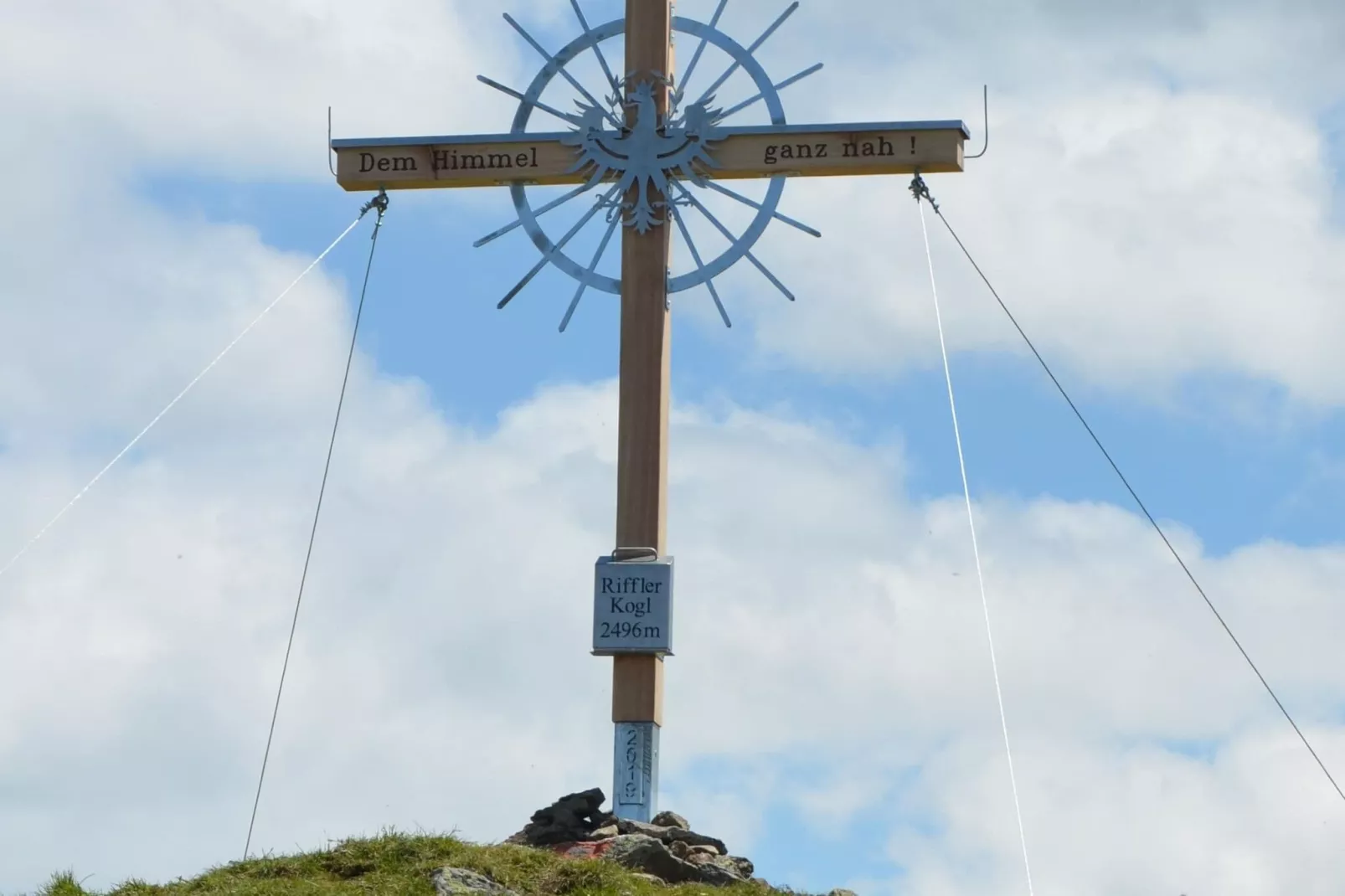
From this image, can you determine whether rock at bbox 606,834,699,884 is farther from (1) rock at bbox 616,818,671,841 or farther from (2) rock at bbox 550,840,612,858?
(1) rock at bbox 616,818,671,841

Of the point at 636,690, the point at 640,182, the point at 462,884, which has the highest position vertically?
the point at 640,182

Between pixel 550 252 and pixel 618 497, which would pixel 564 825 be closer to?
pixel 618 497

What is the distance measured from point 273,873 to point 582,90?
780cm

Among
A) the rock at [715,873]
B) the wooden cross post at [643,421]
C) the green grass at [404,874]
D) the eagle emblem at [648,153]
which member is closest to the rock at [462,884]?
the green grass at [404,874]

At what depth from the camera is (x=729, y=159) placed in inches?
926

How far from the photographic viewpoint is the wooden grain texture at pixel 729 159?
76.5 ft

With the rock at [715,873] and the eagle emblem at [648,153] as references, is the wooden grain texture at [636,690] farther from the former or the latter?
the eagle emblem at [648,153]

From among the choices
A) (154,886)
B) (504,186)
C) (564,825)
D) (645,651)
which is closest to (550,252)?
(504,186)

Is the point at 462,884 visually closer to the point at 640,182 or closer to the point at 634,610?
the point at 634,610

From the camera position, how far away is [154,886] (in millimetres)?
20156

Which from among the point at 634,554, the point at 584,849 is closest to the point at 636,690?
the point at 634,554

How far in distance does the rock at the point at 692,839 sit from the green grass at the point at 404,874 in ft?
3.23

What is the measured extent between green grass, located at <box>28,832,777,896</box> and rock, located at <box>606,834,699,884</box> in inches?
11.8

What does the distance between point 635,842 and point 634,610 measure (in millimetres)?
2681
